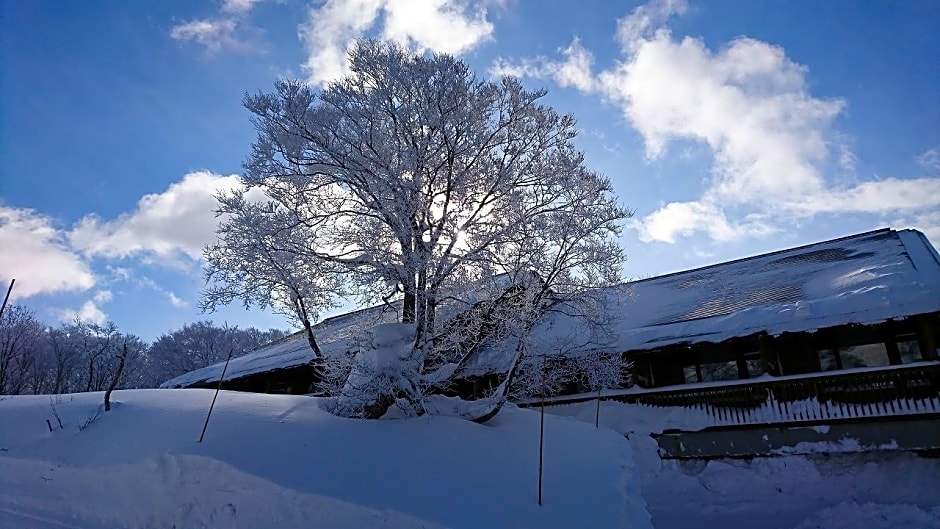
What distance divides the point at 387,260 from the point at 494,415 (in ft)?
12.2

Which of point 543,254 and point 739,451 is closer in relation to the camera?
point 543,254

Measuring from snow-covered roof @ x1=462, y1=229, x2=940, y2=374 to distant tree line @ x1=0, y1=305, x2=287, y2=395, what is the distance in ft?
80.9

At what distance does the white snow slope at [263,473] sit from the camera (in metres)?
6.63

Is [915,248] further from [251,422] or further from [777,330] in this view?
[251,422]

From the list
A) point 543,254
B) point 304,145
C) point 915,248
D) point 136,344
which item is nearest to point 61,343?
point 136,344

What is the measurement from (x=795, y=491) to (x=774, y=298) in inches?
188

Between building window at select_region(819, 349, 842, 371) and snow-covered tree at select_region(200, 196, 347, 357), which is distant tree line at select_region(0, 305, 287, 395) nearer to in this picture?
snow-covered tree at select_region(200, 196, 347, 357)

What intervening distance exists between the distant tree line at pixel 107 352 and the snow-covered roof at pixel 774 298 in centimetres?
2465

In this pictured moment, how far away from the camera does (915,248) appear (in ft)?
49.1

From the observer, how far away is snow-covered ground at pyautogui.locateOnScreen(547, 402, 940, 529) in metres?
10.4

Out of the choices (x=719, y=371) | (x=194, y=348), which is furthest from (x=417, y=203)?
(x=194, y=348)

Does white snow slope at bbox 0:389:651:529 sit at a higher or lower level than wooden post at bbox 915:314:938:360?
lower

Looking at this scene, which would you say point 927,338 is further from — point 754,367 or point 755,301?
point 755,301

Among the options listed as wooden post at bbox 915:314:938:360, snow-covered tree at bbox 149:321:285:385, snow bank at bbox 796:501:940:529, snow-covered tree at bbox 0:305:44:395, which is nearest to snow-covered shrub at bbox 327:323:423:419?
snow bank at bbox 796:501:940:529
